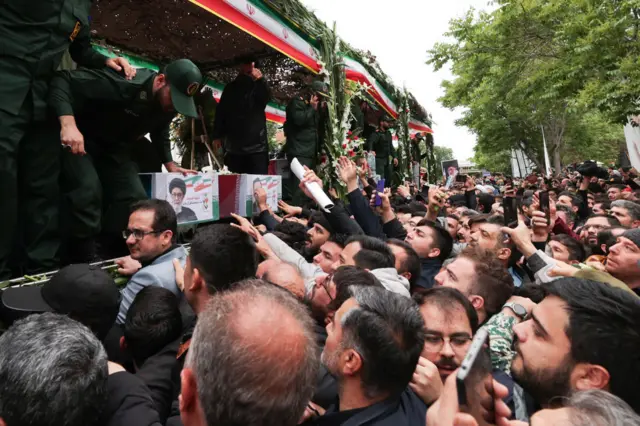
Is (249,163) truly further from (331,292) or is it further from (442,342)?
(442,342)

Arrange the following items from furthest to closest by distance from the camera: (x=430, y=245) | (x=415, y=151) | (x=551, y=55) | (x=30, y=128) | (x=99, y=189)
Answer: (x=415, y=151), (x=551, y=55), (x=430, y=245), (x=99, y=189), (x=30, y=128)

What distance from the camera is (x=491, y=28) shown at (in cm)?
1243

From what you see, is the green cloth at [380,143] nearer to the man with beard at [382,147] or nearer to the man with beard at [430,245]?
the man with beard at [382,147]

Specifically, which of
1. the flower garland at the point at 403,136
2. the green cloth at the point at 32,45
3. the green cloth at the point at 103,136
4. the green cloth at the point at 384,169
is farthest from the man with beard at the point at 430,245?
the flower garland at the point at 403,136

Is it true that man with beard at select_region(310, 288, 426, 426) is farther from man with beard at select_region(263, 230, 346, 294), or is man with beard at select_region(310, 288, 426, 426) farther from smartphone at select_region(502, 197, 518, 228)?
smartphone at select_region(502, 197, 518, 228)

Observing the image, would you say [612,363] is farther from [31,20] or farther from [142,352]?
[31,20]

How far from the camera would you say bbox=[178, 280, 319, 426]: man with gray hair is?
3.20 ft

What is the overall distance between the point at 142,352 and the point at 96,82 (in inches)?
70.0

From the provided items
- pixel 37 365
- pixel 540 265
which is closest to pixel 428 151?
pixel 540 265

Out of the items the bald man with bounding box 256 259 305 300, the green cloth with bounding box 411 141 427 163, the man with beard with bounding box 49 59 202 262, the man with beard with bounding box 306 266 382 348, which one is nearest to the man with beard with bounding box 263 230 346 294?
the bald man with bounding box 256 259 305 300

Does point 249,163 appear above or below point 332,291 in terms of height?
above

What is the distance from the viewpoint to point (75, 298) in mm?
1824

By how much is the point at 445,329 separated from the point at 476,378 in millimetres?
1087

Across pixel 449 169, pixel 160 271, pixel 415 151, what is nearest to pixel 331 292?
pixel 160 271
